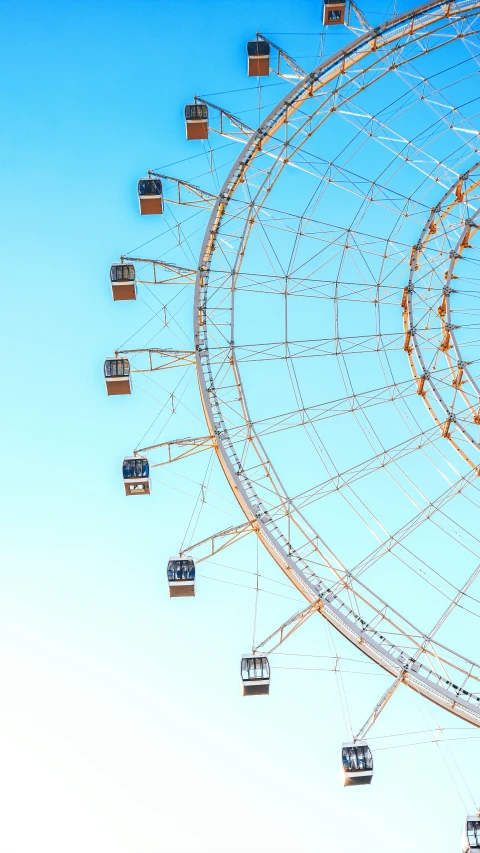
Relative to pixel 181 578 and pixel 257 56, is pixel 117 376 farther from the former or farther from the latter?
pixel 257 56

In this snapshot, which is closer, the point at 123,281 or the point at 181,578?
the point at 181,578

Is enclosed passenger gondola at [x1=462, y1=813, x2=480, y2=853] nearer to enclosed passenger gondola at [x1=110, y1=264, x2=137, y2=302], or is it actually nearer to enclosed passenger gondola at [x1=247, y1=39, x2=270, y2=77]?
enclosed passenger gondola at [x1=110, y1=264, x2=137, y2=302]

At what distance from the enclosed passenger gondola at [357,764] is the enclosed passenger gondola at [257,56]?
2545 cm

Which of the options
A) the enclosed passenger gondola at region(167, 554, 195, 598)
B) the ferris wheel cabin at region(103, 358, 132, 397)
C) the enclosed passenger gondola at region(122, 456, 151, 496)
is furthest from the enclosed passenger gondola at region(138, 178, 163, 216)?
the enclosed passenger gondola at region(167, 554, 195, 598)

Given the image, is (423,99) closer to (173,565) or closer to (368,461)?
(368,461)

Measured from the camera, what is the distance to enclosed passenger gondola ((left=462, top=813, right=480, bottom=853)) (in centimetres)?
2655

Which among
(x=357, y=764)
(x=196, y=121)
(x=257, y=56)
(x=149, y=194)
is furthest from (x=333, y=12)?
(x=357, y=764)

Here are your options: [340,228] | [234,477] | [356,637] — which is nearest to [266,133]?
[340,228]

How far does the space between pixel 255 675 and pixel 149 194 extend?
18934 mm

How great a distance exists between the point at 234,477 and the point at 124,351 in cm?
755

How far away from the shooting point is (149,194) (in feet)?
123

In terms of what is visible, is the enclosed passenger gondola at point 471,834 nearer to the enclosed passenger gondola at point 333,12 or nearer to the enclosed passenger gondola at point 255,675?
the enclosed passenger gondola at point 255,675

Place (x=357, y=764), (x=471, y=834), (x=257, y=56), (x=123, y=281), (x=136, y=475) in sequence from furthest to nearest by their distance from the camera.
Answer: (x=257, y=56)
(x=123, y=281)
(x=136, y=475)
(x=357, y=764)
(x=471, y=834)

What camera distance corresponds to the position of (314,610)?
28609mm
